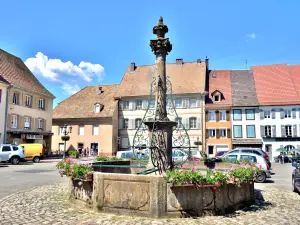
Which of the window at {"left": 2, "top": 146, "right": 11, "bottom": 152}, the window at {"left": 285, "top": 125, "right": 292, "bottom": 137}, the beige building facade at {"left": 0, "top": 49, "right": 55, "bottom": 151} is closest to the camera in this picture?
the window at {"left": 2, "top": 146, "right": 11, "bottom": 152}

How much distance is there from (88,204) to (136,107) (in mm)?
37495

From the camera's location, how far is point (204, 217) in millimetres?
7070

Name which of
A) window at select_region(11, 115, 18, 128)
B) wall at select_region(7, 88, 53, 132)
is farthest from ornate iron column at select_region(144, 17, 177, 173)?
window at select_region(11, 115, 18, 128)

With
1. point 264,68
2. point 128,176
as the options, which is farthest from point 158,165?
point 264,68

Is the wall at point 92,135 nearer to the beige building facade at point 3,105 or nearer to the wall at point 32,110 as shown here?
the wall at point 32,110

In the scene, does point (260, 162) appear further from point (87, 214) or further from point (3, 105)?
point (3, 105)

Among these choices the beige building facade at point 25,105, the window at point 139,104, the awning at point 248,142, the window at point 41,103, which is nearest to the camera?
the beige building facade at point 25,105

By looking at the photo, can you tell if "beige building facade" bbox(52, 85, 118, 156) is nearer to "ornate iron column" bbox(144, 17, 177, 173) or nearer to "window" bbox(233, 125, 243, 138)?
"window" bbox(233, 125, 243, 138)

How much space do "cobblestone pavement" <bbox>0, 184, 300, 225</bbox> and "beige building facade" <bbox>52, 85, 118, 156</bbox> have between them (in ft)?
111

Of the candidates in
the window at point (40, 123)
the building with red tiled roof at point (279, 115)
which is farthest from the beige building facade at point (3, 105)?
the building with red tiled roof at point (279, 115)

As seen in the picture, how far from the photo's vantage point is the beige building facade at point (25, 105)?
32656 mm

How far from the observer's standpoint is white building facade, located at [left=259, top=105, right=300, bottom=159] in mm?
39562

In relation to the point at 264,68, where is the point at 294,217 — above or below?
below

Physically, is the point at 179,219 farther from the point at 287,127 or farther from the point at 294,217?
the point at 287,127
